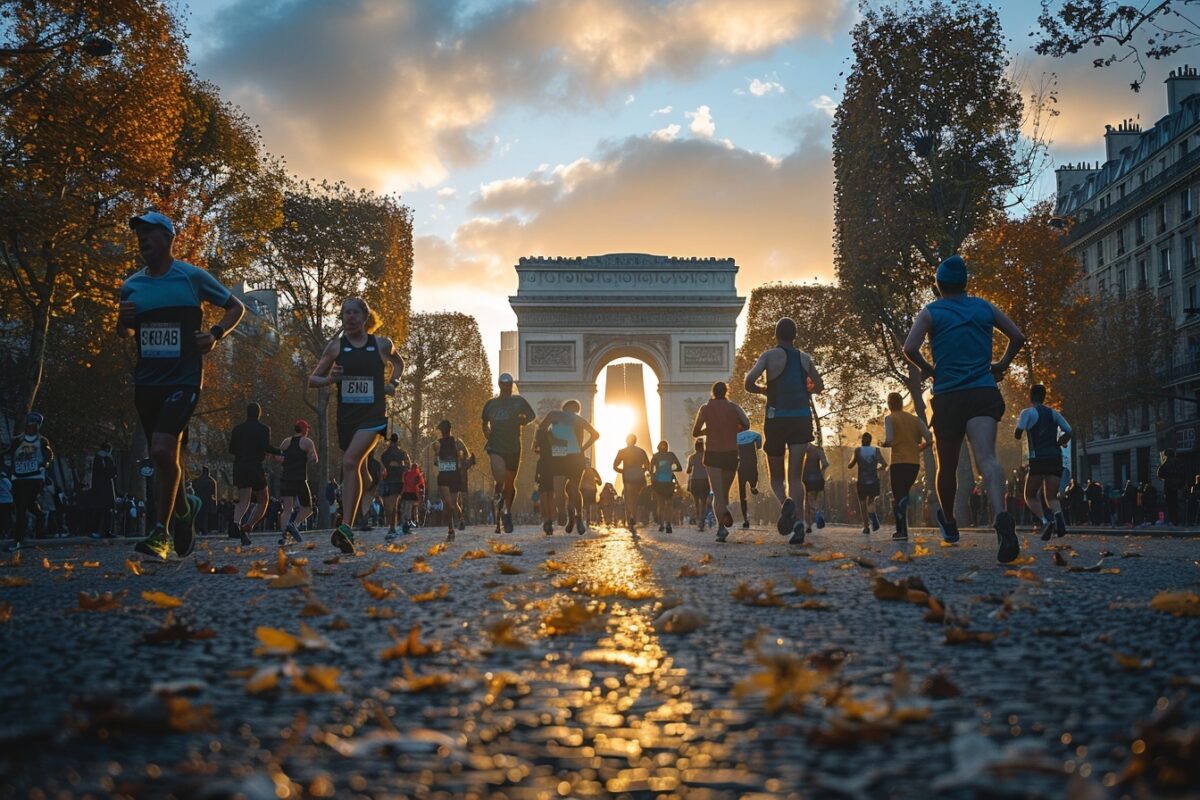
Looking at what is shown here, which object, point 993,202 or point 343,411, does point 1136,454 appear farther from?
point 343,411

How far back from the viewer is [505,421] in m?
15.3

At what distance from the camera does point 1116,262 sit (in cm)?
5488

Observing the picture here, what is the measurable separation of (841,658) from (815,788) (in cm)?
152

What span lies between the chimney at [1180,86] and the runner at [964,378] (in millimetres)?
48231

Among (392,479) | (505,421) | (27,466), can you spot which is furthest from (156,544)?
(392,479)

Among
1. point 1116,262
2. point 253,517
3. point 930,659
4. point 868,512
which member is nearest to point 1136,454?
point 1116,262

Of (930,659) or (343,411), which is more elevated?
(343,411)

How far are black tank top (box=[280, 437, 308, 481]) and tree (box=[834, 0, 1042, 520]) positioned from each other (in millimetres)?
16721

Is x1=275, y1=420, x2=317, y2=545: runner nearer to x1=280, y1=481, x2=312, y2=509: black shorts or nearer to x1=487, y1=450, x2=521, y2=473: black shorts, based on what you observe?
x1=280, y1=481, x2=312, y2=509: black shorts

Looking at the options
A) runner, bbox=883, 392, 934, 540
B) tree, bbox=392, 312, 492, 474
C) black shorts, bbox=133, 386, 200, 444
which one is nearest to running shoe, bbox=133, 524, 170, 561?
black shorts, bbox=133, 386, 200, 444

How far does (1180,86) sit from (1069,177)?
15047mm

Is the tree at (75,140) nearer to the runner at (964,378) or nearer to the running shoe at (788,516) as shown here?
the running shoe at (788,516)

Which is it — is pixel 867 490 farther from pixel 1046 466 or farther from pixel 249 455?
pixel 249 455

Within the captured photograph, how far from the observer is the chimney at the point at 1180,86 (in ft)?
167
